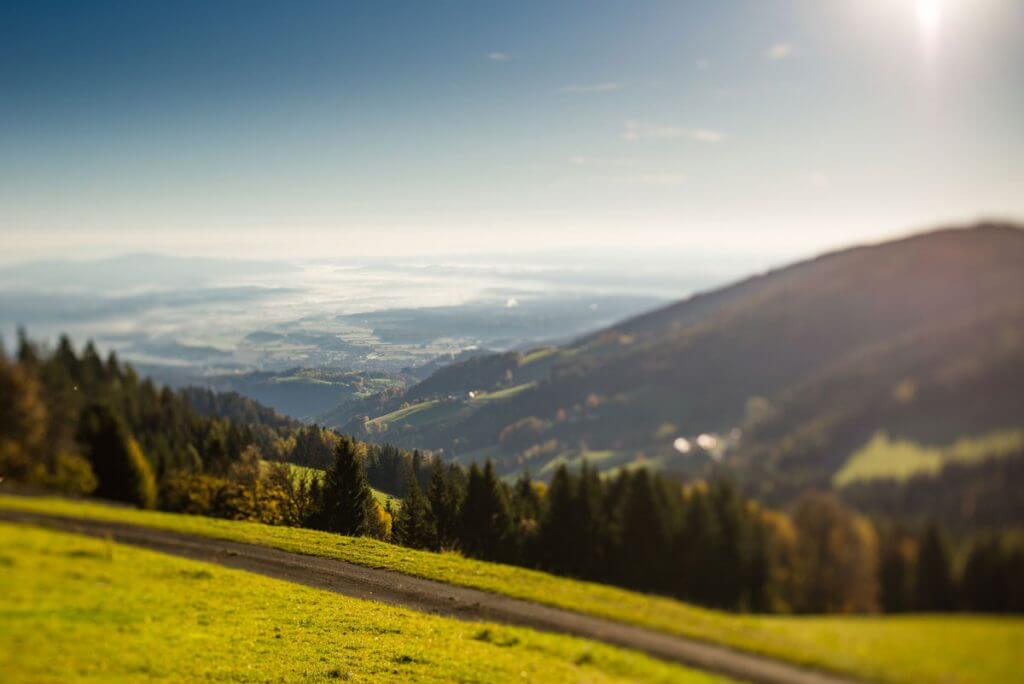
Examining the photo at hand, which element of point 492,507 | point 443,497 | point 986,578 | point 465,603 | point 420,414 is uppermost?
point 986,578

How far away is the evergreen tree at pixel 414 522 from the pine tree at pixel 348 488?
0.90m

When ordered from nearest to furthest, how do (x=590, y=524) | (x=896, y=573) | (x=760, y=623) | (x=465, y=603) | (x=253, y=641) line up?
(x=896, y=573) < (x=760, y=623) < (x=253, y=641) < (x=590, y=524) < (x=465, y=603)

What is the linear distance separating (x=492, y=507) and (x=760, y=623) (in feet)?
23.1

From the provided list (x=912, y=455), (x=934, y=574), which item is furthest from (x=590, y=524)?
(x=912, y=455)

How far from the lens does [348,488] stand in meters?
13.2

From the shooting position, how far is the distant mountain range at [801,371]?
4734 mm

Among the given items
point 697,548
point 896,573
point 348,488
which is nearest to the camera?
point 896,573

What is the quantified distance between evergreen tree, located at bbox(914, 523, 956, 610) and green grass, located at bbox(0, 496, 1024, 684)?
16cm

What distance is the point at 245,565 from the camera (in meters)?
17.3

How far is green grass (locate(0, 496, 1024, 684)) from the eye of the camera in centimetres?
462

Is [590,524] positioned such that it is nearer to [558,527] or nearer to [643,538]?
[558,527]

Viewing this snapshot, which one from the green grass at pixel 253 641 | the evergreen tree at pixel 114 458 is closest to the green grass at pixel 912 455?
the green grass at pixel 253 641

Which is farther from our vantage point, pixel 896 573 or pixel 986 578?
pixel 896 573

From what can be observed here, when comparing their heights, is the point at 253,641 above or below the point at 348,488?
below
